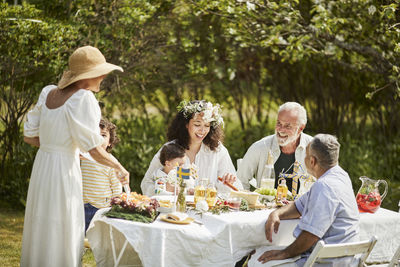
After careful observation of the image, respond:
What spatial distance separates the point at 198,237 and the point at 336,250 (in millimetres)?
888

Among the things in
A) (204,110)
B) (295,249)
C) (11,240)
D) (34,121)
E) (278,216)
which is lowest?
(11,240)

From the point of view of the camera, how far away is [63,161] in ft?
12.1

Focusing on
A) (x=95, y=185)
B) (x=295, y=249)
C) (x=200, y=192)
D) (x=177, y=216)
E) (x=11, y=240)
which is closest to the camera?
(x=295, y=249)

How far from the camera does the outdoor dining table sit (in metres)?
3.53

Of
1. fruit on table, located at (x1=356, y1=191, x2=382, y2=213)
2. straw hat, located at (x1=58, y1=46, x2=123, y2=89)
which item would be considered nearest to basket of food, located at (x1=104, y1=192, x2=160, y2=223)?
straw hat, located at (x1=58, y1=46, x2=123, y2=89)

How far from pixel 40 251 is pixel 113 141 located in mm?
1747

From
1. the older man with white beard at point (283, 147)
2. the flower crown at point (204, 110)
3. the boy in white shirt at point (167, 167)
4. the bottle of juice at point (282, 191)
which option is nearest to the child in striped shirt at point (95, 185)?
the boy in white shirt at point (167, 167)

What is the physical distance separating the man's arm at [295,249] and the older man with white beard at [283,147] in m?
1.40

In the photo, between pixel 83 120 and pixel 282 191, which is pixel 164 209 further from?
pixel 282 191

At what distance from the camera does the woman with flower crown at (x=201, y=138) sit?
496 cm

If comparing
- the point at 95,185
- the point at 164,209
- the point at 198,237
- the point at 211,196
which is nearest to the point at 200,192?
the point at 211,196

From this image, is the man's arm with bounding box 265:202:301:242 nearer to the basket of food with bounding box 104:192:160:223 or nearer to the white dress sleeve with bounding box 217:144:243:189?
the basket of food with bounding box 104:192:160:223

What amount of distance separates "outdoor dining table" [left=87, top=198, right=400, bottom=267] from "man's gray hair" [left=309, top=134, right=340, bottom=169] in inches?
22.8

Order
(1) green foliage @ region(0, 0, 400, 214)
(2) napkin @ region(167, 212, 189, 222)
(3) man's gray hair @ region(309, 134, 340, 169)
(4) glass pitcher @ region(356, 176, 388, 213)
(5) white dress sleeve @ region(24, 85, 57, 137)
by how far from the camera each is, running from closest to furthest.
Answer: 1. (3) man's gray hair @ region(309, 134, 340, 169)
2. (2) napkin @ region(167, 212, 189, 222)
3. (5) white dress sleeve @ region(24, 85, 57, 137)
4. (4) glass pitcher @ region(356, 176, 388, 213)
5. (1) green foliage @ region(0, 0, 400, 214)
